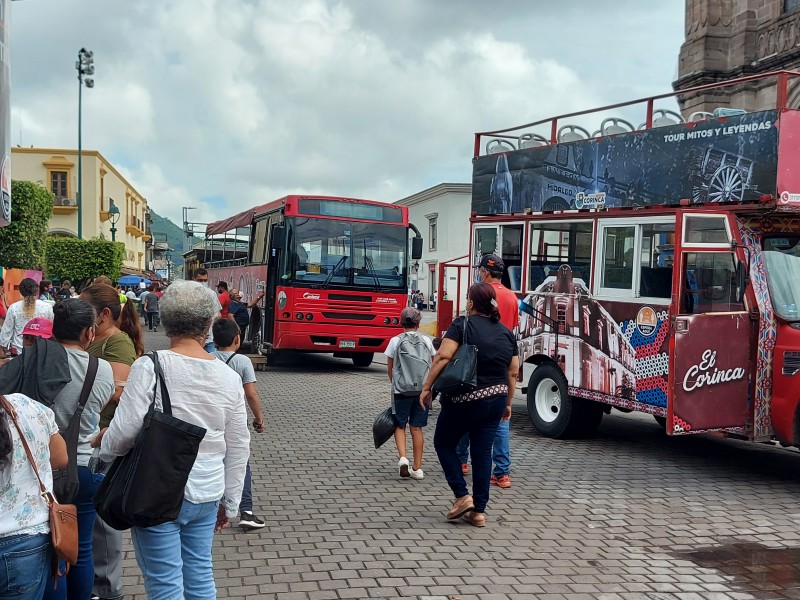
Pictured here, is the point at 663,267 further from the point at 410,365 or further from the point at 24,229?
the point at 24,229

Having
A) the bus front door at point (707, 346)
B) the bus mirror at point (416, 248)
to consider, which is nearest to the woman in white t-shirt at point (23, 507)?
the bus front door at point (707, 346)

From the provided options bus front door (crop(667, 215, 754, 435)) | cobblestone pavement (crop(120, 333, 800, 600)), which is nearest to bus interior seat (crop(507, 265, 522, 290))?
cobblestone pavement (crop(120, 333, 800, 600))

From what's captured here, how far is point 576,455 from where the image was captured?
8.73 m

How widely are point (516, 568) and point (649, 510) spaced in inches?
77.1

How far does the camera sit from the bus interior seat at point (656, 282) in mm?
8055

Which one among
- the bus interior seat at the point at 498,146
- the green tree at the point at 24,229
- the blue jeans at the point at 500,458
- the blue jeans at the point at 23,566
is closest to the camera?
the blue jeans at the point at 23,566

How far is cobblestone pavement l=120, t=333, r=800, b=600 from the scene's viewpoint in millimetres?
4883

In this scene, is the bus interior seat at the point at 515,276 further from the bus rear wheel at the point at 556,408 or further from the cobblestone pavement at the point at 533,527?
the cobblestone pavement at the point at 533,527

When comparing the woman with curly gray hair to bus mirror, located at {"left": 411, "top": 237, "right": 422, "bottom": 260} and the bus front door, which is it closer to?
the bus front door

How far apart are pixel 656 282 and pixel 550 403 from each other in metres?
2.26

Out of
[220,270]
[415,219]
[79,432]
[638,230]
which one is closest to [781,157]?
[638,230]

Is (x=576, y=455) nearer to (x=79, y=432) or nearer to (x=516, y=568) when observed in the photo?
(x=516, y=568)

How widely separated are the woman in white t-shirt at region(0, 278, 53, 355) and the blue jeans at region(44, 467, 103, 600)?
205 inches

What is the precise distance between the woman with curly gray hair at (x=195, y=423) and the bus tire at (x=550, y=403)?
6437mm
